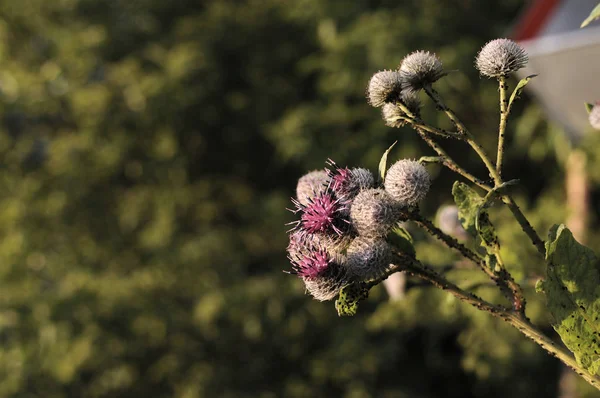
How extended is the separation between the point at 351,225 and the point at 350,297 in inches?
4.2

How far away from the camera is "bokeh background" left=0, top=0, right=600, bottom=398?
6.03m

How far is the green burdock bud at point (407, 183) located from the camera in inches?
39.9

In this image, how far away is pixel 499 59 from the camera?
1047 millimetres

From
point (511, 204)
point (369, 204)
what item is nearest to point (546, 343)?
point (511, 204)

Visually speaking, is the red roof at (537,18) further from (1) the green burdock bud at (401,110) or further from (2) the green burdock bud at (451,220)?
(1) the green burdock bud at (401,110)

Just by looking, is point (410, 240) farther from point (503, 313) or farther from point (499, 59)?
point (499, 59)

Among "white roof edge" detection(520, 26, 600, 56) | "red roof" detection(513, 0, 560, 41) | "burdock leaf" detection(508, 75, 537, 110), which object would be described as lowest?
"burdock leaf" detection(508, 75, 537, 110)

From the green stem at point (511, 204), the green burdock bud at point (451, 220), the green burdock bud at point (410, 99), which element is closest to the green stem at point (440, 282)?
the green stem at point (511, 204)

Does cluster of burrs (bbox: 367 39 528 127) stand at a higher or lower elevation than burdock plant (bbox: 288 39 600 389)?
higher

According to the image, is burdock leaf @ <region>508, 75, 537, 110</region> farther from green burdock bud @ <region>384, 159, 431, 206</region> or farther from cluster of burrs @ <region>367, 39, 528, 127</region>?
green burdock bud @ <region>384, 159, 431, 206</region>

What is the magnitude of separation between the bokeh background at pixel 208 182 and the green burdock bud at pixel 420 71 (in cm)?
442

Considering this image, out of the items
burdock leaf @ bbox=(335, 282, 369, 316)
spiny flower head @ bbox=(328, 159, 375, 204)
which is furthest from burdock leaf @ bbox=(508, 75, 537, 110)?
burdock leaf @ bbox=(335, 282, 369, 316)

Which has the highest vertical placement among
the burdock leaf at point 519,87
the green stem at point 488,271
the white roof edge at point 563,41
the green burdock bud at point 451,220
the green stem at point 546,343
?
the white roof edge at point 563,41

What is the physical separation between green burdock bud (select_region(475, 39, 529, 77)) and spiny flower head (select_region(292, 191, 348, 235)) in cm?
28
